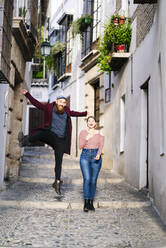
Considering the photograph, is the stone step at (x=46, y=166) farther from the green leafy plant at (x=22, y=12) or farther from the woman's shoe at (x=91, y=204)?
the woman's shoe at (x=91, y=204)

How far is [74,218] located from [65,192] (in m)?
2.62

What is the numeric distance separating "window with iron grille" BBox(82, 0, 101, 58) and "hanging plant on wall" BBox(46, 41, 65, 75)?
459cm

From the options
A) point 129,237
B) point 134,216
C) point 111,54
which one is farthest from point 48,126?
point 111,54

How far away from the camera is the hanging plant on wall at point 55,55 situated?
Answer: 79.3 ft

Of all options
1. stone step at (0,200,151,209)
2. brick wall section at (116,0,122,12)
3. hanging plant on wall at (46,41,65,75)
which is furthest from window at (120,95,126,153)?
hanging plant on wall at (46,41,65,75)

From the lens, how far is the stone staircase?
870 centimetres

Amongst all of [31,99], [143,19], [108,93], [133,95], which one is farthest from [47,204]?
[108,93]

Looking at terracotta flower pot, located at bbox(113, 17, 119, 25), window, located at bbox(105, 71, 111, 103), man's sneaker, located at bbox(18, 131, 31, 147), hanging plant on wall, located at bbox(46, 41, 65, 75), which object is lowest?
man's sneaker, located at bbox(18, 131, 31, 147)

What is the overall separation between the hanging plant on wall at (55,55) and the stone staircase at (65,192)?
1074 centimetres

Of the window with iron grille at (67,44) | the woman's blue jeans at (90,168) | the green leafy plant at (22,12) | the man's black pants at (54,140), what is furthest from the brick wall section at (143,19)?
the window with iron grille at (67,44)

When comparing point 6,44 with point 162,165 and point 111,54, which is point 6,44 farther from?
point 111,54

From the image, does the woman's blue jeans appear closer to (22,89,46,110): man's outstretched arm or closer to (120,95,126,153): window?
(22,89,46,110): man's outstretched arm

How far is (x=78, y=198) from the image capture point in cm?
941

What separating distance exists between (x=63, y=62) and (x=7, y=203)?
52.0 feet
